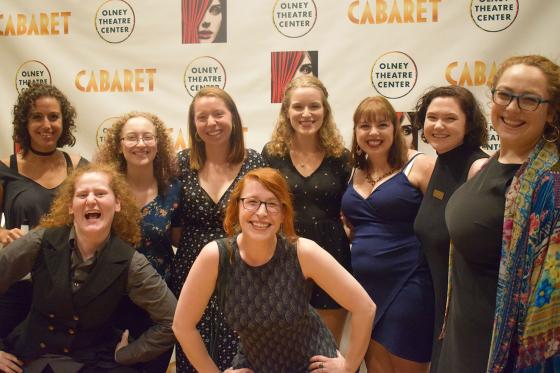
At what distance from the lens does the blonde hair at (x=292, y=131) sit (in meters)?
2.86

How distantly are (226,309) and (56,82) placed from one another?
7.70 feet

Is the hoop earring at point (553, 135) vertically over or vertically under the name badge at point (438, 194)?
over

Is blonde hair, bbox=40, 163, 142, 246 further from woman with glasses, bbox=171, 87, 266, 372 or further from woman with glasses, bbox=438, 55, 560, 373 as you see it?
woman with glasses, bbox=438, 55, 560, 373

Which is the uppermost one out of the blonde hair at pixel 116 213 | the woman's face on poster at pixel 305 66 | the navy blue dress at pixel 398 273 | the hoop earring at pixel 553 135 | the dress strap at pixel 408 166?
the woman's face on poster at pixel 305 66

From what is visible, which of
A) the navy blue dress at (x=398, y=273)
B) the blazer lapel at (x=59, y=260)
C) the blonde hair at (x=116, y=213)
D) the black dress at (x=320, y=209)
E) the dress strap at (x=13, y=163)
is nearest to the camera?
the blazer lapel at (x=59, y=260)

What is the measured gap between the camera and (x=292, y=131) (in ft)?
9.60

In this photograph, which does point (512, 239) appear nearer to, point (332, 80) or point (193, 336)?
point (193, 336)

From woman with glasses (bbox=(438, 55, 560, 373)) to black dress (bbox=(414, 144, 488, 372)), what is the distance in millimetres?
362

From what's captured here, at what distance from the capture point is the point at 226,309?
2021 mm

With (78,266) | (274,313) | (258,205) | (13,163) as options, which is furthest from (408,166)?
(13,163)

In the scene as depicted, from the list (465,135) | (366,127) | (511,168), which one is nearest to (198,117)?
(366,127)

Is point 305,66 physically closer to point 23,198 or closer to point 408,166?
point 408,166

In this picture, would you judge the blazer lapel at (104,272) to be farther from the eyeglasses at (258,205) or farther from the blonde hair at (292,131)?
the blonde hair at (292,131)

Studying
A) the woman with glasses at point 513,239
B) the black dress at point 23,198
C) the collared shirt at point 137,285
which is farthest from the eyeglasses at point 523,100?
the black dress at point 23,198
